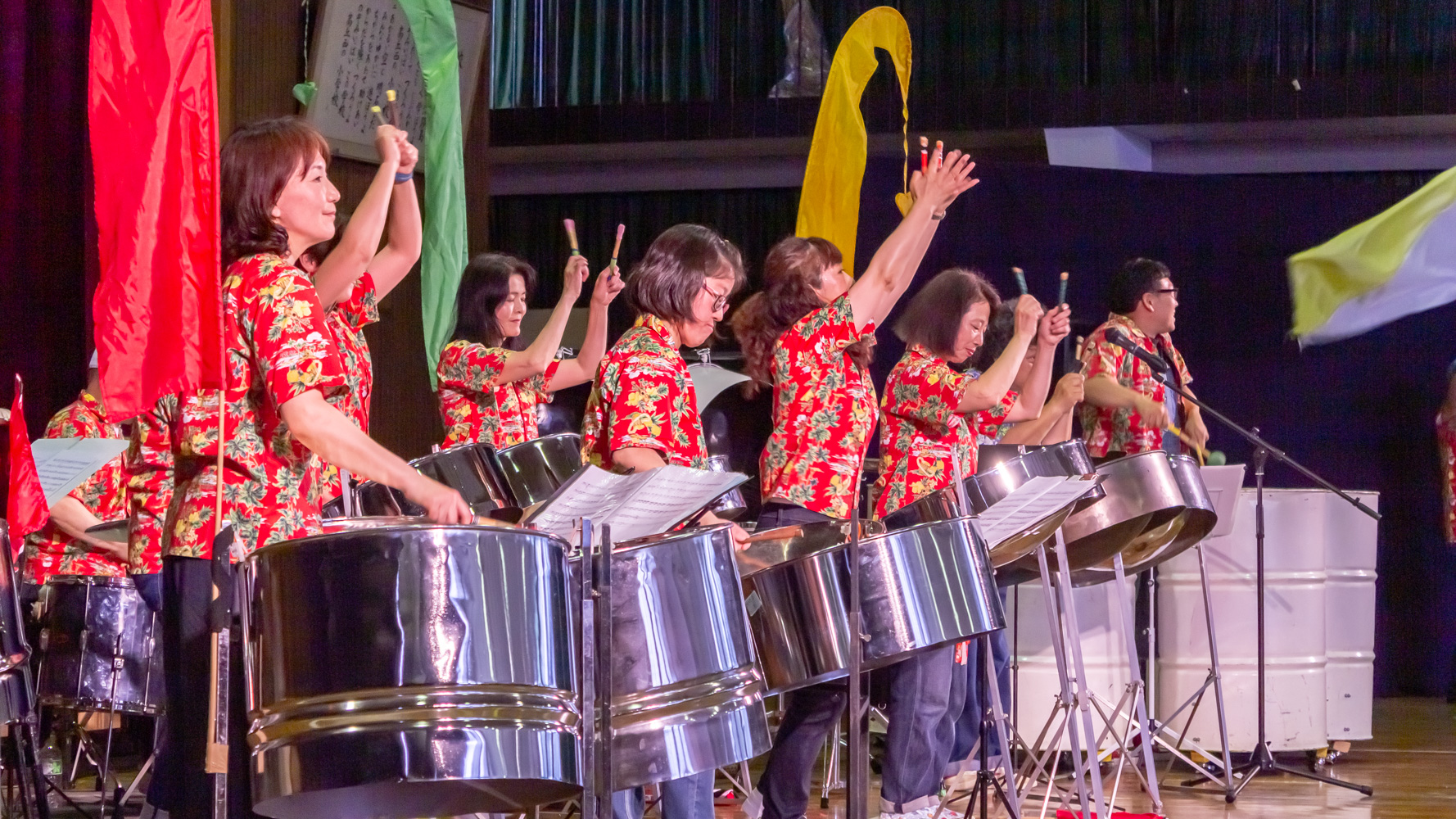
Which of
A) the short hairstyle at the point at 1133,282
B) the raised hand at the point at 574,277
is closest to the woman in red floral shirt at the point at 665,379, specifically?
the raised hand at the point at 574,277

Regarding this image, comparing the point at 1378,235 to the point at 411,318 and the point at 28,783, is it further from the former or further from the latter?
the point at 411,318

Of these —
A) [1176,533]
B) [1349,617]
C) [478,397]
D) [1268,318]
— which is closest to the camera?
[1176,533]

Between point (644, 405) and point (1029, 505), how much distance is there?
555 mm

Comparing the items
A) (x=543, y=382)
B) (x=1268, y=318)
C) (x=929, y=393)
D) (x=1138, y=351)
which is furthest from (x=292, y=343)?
(x=1268, y=318)

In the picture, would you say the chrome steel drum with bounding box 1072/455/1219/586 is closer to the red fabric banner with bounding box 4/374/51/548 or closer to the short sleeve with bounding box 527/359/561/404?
the short sleeve with bounding box 527/359/561/404

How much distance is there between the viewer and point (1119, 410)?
12.0 ft

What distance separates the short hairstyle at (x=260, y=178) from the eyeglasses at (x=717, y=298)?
699 mm

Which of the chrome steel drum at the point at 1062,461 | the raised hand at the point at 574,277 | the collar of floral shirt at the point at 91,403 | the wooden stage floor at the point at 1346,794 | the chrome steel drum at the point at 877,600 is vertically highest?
the raised hand at the point at 574,277

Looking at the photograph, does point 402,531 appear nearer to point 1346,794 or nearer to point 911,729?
point 911,729

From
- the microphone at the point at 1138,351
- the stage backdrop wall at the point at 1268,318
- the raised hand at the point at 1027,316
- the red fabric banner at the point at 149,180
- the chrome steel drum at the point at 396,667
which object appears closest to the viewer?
the chrome steel drum at the point at 396,667

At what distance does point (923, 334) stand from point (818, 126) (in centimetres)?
81

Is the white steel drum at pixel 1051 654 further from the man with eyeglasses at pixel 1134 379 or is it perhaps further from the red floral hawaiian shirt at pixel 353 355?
the red floral hawaiian shirt at pixel 353 355

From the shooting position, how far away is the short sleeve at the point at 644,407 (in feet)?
6.77

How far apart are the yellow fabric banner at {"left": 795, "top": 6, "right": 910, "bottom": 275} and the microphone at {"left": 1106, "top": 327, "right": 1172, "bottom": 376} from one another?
0.57 metres
